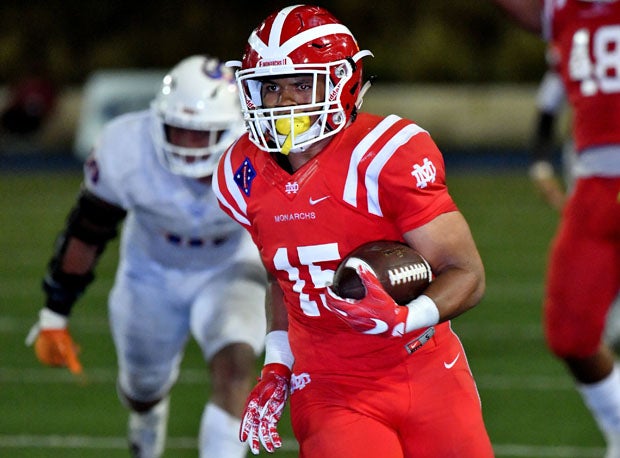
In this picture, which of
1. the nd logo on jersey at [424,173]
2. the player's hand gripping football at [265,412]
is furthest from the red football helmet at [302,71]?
the player's hand gripping football at [265,412]

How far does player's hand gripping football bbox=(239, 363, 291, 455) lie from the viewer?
3.03 meters

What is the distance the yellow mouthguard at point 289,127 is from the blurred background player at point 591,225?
170 centimetres

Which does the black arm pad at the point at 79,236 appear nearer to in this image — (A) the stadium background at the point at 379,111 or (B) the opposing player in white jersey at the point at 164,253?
(B) the opposing player in white jersey at the point at 164,253

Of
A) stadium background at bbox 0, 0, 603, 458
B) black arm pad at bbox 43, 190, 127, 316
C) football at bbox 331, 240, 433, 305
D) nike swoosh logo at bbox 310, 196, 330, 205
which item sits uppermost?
nike swoosh logo at bbox 310, 196, 330, 205

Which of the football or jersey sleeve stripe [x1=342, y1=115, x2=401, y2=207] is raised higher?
jersey sleeve stripe [x1=342, y1=115, x2=401, y2=207]

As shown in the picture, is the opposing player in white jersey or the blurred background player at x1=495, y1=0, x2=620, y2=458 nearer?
the opposing player in white jersey

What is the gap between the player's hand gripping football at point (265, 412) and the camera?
3.03 metres

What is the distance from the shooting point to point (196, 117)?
429cm

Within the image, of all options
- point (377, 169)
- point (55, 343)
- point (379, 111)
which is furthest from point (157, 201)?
point (379, 111)

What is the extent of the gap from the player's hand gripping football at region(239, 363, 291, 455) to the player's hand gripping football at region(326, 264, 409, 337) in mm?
400

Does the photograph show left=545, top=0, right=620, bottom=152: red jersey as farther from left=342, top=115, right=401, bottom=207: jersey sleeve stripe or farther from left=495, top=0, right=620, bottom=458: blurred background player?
left=342, top=115, right=401, bottom=207: jersey sleeve stripe

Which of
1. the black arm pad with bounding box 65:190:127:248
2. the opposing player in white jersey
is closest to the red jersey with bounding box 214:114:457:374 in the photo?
the opposing player in white jersey

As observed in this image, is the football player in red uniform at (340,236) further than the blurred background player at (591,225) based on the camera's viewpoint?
No

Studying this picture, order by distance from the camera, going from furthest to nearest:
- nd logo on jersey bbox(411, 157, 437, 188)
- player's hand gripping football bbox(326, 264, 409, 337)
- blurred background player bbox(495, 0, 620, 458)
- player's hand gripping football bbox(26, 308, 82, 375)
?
blurred background player bbox(495, 0, 620, 458) < player's hand gripping football bbox(26, 308, 82, 375) < nd logo on jersey bbox(411, 157, 437, 188) < player's hand gripping football bbox(326, 264, 409, 337)
